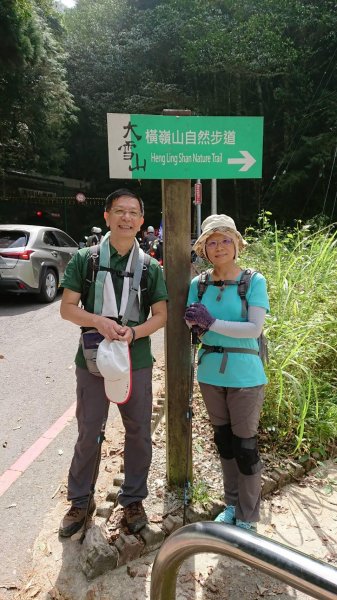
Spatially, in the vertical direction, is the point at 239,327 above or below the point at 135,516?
above

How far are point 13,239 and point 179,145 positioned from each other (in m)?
6.49

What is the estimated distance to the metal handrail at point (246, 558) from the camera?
915mm

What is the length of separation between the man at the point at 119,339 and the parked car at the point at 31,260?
582cm

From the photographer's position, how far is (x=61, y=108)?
15.0m

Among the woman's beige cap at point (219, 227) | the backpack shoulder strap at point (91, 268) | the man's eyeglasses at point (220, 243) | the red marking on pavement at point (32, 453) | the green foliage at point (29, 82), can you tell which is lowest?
the red marking on pavement at point (32, 453)

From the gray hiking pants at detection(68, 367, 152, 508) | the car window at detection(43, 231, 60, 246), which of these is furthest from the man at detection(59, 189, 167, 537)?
the car window at detection(43, 231, 60, 246)

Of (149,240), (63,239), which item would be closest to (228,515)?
(63,239)

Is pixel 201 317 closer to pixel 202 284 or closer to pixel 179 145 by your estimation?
pixel 202 284

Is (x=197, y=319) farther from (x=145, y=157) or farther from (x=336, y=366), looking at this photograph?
(x=336, y=366)

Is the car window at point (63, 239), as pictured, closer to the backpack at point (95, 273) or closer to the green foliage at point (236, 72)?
the backpack at point (95, 273)

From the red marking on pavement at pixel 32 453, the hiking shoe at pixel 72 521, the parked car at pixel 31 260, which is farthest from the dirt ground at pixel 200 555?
the parked car at pixel 31 260

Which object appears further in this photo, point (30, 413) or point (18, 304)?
point (18, 304)

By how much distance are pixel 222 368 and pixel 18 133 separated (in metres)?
16.2

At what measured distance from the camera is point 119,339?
2.12 m
